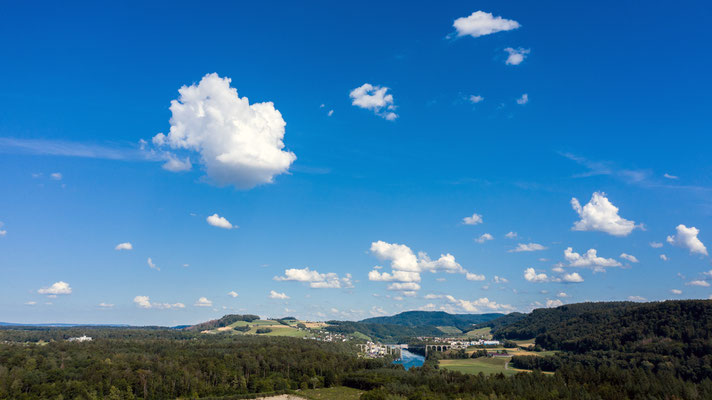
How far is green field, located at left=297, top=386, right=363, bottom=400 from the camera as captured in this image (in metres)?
112

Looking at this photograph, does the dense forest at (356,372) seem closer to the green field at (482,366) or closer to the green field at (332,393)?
the green field at (332,393)

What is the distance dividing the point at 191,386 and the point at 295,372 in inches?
1345

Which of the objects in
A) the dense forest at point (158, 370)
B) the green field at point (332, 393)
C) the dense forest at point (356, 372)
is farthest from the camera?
the green field at point (332, 393)

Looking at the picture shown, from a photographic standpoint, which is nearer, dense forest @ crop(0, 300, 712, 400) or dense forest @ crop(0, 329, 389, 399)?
dense forest @ crop(0, 300, 712, 400)

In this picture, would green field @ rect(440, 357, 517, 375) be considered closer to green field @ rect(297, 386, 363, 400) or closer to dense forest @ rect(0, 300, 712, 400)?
dense forest @ rect(0, 300, 712, 400)

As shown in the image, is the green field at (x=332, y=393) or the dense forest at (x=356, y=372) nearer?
the dense forest at (x=356, y=372)

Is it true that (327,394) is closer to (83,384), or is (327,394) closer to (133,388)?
(133,388)

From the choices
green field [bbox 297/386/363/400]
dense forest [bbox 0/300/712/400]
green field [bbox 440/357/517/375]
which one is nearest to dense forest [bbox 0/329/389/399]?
dense forest [bbox 0/300/712/400]

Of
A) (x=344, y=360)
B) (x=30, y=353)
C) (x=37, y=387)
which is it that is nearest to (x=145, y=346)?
(x=30, y=353)

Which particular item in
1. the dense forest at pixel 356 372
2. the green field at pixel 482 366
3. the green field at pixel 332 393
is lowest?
the green field at pixel 482 366

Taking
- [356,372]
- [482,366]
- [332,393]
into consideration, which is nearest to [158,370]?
[332,393]

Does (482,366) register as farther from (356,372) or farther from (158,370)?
(158,370)

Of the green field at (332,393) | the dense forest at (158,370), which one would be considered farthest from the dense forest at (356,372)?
the green field at (332,393)

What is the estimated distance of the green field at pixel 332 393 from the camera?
11200 centimetres
